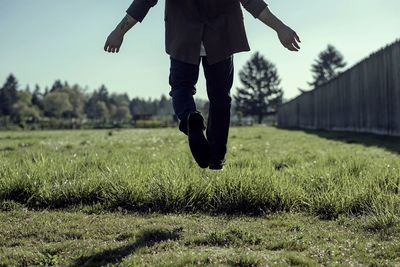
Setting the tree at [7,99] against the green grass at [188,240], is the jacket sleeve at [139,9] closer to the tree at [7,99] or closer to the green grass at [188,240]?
the green grass at [188,240]

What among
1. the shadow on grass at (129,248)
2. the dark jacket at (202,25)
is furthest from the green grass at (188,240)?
the dark jacket at (202,25)

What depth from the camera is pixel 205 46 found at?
355 centimetres

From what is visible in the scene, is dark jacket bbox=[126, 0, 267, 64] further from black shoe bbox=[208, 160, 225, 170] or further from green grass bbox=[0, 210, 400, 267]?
green grass bbox=[0, 210, 400, 267]

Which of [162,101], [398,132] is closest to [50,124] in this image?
[398,132]

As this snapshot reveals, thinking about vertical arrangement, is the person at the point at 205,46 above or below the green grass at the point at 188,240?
above

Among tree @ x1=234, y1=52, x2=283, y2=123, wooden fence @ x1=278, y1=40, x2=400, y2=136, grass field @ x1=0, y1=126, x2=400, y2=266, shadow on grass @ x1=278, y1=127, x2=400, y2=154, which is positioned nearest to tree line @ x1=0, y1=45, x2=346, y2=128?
tree @ x1=234, y1=52, x2=283, y2=123

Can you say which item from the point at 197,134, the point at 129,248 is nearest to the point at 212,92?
the point at 197,134

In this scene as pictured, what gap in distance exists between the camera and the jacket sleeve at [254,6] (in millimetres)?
3518

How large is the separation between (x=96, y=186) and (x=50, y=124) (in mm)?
64020

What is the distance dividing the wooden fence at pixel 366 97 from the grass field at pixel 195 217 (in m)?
11.7

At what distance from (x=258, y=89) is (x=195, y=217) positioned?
83.6m

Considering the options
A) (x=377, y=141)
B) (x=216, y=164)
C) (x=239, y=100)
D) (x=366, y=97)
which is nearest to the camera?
(x=216, y=164)

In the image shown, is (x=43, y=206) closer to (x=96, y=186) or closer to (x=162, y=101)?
(x=96, y=186)

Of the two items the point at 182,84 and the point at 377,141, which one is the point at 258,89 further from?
the point at 182,84
